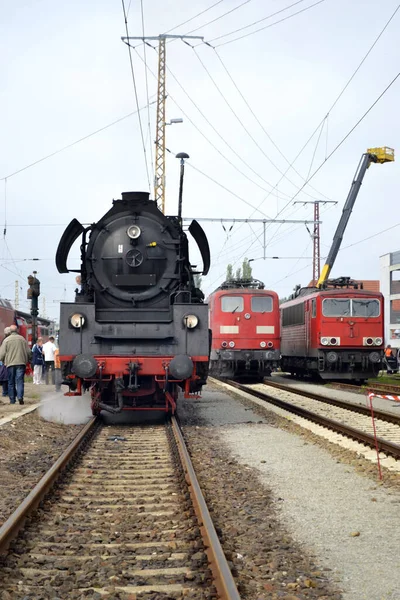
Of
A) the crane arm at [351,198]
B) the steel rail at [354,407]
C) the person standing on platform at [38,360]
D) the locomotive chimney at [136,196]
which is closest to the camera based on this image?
the locomotive chimney at [136,196]

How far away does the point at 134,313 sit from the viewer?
11812 millimetres

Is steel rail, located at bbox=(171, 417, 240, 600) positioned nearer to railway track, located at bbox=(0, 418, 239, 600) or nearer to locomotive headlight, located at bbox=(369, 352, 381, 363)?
railway track, located at bbox=(0, 418, 239, 600)

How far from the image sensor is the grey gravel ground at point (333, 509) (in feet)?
14.8

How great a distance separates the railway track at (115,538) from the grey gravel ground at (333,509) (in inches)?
31.8

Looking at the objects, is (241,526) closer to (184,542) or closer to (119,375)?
(184,542)

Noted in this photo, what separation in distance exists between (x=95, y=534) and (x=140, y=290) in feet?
22.9

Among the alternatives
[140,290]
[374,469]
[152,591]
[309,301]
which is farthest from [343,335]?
[152,591]

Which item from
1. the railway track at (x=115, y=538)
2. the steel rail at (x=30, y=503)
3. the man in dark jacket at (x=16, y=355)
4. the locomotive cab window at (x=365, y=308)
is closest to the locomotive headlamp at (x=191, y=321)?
the steel rail at (x=30, y=503)

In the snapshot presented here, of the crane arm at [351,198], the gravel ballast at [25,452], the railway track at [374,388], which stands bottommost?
the gravel ballast at [25,452]

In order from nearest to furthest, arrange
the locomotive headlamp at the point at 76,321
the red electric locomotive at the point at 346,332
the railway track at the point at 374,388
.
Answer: the locomotive headlamp at the point at 76,321 → the railway track at the point at 374,388 → the red electric locomotive at the point at 346,332

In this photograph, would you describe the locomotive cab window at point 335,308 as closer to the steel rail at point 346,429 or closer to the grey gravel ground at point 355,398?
the grey gravel ground at point 355,398

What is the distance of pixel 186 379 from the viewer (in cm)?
1119

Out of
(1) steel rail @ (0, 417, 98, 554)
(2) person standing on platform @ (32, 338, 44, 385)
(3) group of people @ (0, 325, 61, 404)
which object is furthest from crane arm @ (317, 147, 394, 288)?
(1) steel rail @ (0, 417, 98, 554)

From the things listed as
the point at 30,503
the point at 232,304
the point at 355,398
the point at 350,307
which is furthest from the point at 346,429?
the point at 232,304
